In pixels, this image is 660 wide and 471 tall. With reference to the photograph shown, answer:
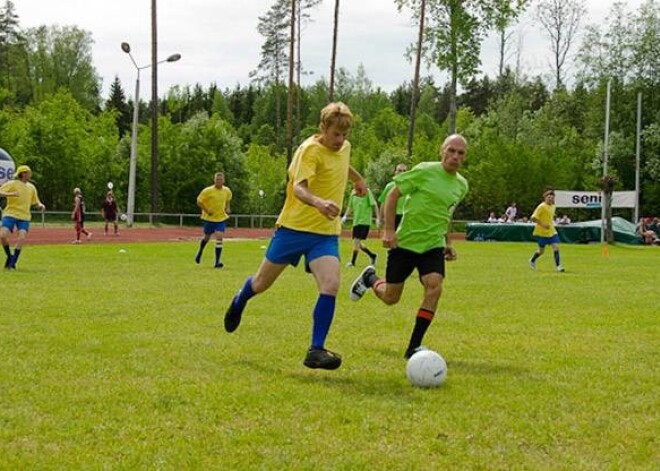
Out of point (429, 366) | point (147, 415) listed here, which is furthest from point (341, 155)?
point (147, 415)

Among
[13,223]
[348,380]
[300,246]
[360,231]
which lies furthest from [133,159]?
[348,380]

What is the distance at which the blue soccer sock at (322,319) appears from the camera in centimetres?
655

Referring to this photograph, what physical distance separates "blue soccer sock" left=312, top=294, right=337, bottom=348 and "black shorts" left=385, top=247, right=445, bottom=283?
1.07 meters

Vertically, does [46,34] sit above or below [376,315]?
above

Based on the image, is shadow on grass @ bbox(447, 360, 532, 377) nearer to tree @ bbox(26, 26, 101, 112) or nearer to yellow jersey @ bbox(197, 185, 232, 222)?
yellow jersey @ bbox(197, 185, 232, 222)

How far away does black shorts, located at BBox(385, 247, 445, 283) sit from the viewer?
7309 mm

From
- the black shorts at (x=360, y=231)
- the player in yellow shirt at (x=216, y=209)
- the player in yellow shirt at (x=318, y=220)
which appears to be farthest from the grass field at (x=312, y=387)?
the black shorts at (x=360, y=231)

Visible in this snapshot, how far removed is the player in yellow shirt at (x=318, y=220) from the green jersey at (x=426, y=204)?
71cm

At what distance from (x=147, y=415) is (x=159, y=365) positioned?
160 centimetres

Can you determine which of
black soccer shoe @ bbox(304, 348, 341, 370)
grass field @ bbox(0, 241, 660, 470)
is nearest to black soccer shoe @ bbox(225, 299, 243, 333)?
grass field @ bbox(0, 241, 660, 470)

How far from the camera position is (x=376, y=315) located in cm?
1020

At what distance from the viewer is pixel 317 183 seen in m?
6.81

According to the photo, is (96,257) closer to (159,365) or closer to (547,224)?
(547,224)

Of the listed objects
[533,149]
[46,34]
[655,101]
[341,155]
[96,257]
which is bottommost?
[96,257]
